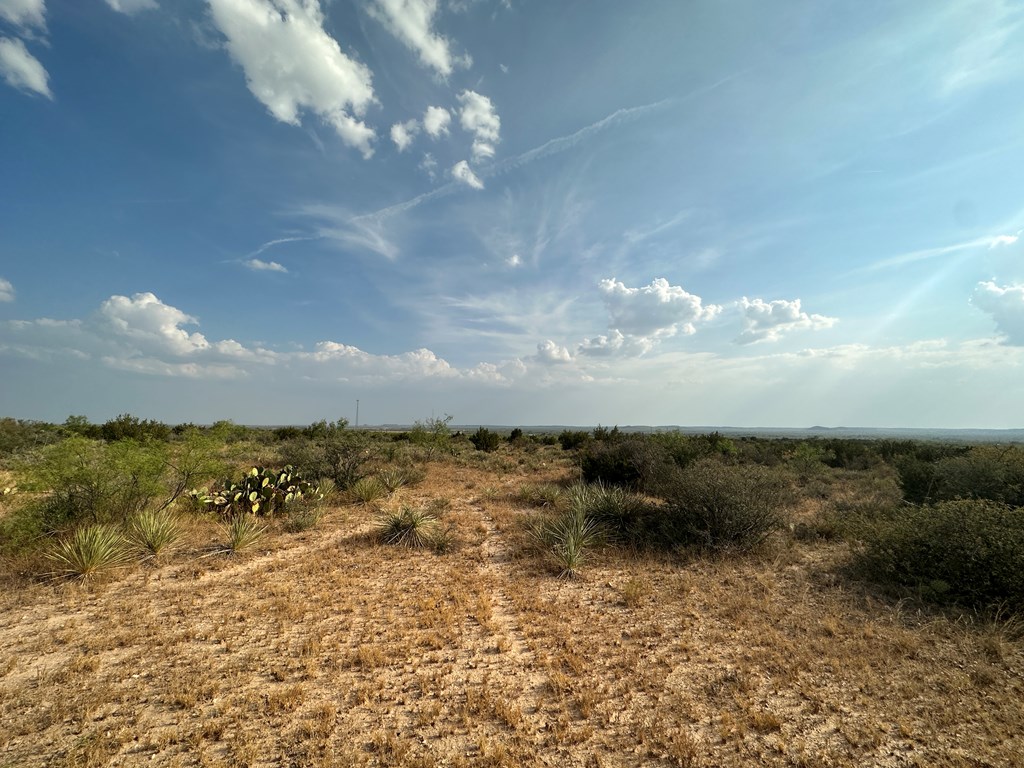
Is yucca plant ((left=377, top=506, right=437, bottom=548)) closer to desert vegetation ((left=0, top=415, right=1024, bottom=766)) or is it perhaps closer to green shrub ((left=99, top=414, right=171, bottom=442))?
desert vegetation ((left=0, top=415, right=1024, bottom=766))

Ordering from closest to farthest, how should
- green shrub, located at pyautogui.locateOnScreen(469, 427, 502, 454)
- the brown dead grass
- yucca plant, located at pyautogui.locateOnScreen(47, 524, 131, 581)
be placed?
the brown dead grass, yucca plant, located at pyautogui.locateOnScreen(47, 524, 131, 581), green shrub, located at pyautogui.locateOnScreen(469, 427, 502, 454)

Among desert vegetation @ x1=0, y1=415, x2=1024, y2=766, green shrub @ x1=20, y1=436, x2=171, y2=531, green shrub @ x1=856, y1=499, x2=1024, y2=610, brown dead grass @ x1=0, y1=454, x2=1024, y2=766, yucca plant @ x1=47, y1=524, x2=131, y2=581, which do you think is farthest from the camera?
green shrub @ x1=20, y1=436, x2=171, y2=531

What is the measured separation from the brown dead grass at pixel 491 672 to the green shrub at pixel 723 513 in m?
1.14

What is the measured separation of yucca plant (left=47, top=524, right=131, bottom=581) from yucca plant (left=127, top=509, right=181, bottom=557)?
381 mm

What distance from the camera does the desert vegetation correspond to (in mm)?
3760

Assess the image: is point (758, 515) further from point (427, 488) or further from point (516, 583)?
point (427, 488)

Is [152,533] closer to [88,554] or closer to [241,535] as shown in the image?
[88,554]

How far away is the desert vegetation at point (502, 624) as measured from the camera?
148 inches

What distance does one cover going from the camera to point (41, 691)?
4277 mm

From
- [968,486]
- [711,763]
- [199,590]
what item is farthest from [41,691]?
[968,486]

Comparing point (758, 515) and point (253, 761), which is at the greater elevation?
point (758, 515)

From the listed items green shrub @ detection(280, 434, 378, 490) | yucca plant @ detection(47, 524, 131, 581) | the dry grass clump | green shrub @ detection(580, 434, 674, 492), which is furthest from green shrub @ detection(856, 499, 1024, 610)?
green shrub @ detection(280, 434, 378, 490)

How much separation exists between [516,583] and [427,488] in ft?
30.1

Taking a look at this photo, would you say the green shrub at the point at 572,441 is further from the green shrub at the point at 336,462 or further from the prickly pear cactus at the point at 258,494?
the prickly pear cactus at the point at 258,494
